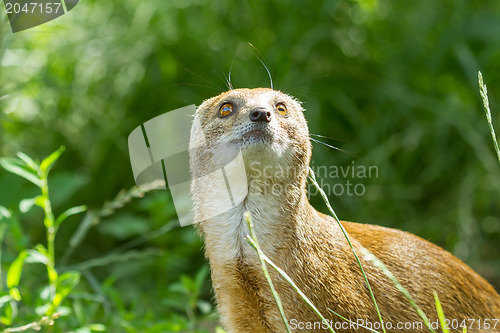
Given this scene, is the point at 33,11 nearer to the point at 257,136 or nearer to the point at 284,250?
the point at 257,136

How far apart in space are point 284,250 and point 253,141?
451 millimetres

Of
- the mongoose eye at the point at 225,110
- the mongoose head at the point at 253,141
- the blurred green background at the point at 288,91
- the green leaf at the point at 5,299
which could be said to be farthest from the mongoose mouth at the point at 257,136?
the blurred green background at the point at 288,91

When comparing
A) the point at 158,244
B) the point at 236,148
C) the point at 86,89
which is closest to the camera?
the point at 236,148

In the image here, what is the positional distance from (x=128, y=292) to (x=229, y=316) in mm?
1703

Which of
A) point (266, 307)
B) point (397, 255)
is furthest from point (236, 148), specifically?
point (397, 255)

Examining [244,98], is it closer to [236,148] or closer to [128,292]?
[236,148]

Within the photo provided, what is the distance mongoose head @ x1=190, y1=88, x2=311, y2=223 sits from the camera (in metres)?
2.34

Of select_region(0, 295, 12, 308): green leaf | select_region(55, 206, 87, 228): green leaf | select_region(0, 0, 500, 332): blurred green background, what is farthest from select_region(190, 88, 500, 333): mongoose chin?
select_region(0, 0, 500, 332): blurred green background

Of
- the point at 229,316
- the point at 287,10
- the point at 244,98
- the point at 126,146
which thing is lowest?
the point at 229,316

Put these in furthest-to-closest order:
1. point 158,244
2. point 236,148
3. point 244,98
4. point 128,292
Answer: point 158,244 < point 128,292 < point 244,98 < point 236,148

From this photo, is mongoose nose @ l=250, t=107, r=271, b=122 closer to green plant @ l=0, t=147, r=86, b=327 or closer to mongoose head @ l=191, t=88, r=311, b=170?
mongoose head @ l=191, t=88, r=311, b=170

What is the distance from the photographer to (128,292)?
4.04m

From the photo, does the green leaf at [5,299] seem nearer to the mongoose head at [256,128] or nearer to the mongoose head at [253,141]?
the mongoose head at [253,141]

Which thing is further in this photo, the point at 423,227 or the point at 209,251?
the point at 423,227
